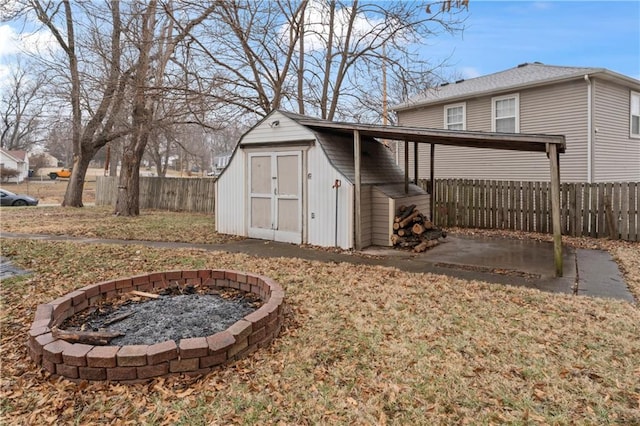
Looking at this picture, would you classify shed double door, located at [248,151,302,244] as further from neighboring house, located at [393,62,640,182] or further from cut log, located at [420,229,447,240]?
neighboring house, located at [393,62,640,182]

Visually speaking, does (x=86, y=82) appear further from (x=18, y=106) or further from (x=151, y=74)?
(x=18, y=106)

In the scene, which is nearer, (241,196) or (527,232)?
(241,196)

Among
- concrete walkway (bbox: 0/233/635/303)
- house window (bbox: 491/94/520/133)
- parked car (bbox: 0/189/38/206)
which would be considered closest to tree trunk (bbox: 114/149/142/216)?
concrete walkway (bbox: 0/233/635/303)

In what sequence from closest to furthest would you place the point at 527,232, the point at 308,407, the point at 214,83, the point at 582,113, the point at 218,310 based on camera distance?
the point at 308,407
the point at 218,310
the point at 527,232
the point at 582,113
the point at 214,83

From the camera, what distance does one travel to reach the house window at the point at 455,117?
13.2 metres

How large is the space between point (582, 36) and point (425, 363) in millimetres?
12345

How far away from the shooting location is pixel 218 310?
3.81m

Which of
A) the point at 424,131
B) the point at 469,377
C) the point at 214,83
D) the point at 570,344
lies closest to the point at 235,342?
the point at 469,377

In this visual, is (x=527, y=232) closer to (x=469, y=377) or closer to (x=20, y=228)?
(x=469, y=377)

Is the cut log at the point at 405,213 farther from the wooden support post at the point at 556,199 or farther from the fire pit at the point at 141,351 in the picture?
the fire pit at the point at 141,351

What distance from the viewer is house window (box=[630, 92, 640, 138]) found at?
11984 millimetres

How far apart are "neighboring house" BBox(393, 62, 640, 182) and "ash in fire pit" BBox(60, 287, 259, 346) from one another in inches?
415

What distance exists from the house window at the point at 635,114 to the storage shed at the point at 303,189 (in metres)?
7.89

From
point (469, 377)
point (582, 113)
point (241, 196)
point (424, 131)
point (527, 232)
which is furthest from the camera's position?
point (582, 113)
